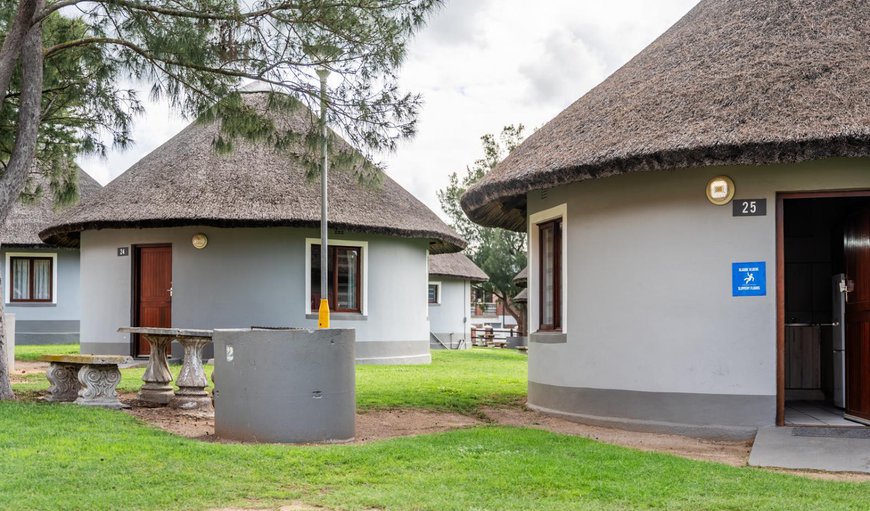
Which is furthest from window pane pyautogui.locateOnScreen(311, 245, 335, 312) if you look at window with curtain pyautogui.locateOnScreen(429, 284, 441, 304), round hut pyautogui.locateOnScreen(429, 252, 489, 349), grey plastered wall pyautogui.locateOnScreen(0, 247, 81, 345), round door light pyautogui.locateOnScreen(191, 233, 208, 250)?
window with curtain pyautogui.locateOnScreen(429, 284, 441, 304)

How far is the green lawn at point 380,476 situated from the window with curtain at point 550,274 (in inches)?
109

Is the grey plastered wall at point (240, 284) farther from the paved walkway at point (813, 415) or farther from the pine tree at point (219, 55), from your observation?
the paved walkway at point (813, 415)

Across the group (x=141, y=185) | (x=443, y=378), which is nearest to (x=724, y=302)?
(x=443, y=378)

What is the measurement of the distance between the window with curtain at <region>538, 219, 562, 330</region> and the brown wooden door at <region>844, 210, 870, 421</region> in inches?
124

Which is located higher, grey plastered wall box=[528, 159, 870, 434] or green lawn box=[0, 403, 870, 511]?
grey plastered wall box=[528, 159, 870, 434]

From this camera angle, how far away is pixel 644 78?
10.7 meters

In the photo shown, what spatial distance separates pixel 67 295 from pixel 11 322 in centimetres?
1055

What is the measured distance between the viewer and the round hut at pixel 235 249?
17188mm

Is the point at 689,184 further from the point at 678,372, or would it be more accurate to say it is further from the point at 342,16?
the point at 342,16

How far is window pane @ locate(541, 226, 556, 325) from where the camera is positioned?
37.1ft

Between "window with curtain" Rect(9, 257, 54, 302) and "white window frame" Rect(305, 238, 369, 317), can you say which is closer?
A: "white window frame" Rect(305, 238, 369, 317)

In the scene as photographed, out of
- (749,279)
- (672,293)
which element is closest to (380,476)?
(672,293)

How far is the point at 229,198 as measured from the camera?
55.9 feet

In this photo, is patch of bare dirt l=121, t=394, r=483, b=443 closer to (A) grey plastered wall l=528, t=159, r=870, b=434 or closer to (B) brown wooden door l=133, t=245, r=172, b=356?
(A) grey plastered wall l=528, t=159, r=870, b=434
